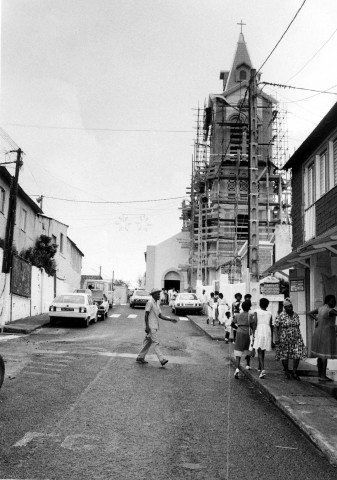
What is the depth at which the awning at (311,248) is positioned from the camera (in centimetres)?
942

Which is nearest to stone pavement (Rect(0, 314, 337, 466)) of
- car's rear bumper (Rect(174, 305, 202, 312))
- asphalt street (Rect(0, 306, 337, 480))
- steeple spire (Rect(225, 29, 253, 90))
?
asphalt street (Rect(0, 306, 337, 480))

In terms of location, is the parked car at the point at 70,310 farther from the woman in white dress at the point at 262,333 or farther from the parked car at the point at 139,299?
the parked car at the point at 139,299

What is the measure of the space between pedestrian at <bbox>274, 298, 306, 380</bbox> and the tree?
24187 millimetres

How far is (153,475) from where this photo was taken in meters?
4.64

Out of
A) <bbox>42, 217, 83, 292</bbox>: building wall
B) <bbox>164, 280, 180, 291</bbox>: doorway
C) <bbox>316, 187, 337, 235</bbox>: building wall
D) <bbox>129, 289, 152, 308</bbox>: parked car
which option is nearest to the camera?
<bbox>316, 187, 337, 235</bbox>: building wall

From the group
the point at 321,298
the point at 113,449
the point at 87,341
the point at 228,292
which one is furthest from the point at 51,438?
the point at 228,292

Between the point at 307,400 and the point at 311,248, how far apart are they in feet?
11.8

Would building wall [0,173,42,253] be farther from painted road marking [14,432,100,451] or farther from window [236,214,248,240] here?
painted road marking [14,432,100,451]

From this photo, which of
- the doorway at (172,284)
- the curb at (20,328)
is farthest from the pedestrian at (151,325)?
the doorway at (172,284)

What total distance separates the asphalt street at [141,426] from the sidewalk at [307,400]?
0.13m

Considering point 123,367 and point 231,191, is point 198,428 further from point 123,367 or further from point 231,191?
point 231,191

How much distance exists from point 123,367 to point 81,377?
5.42 feet

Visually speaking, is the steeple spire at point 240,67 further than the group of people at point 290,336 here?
Yes

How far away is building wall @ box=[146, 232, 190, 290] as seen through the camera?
55625mm
